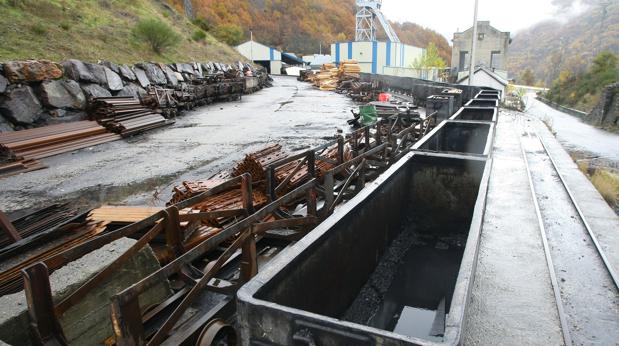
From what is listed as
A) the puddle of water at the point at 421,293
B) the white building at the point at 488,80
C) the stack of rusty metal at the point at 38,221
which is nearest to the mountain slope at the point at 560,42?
the white building at the point at 488,80

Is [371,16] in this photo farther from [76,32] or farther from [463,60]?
[76,32]

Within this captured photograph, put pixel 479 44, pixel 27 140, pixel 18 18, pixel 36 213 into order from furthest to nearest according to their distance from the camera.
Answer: pixel 479 44, pixel 18 18, pixel 27 140, pixel 36 213

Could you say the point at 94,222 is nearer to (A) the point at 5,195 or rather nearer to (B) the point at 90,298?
(B) the point at 90,298

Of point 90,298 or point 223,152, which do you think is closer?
point 90,298

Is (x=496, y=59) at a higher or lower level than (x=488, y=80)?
higher

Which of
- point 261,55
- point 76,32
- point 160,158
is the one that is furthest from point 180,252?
point 261,55

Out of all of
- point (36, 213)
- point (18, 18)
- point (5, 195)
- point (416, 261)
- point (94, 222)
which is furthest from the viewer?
point (18, 18)

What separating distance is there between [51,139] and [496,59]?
6704 cm

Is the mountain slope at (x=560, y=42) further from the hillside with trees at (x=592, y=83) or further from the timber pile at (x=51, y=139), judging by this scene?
the timber pile at (x=51, y=139)

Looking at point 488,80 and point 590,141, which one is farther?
point 488,80

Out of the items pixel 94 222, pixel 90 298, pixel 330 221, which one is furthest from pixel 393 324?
pixel 94 222

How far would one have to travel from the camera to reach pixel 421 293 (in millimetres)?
5676

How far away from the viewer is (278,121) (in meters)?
16.0

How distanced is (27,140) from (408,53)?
70148 millimetres
